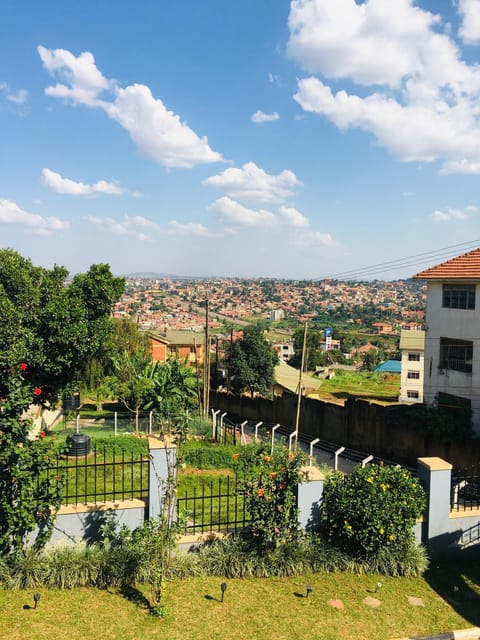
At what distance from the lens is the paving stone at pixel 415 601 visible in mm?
7423

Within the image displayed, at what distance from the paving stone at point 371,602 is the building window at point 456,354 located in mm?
15513

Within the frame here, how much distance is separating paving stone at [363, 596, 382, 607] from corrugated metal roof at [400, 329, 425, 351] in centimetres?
3660

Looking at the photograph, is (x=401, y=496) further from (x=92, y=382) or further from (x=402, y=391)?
(x=402, y=391)

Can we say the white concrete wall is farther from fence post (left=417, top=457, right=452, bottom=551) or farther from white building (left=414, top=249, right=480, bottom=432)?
fence post (left=417, top=457, right=452, bottom=551)

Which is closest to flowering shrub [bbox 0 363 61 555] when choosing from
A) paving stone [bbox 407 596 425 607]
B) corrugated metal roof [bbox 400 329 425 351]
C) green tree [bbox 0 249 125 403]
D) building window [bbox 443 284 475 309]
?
paving stone [bbox 407 596 425 607]

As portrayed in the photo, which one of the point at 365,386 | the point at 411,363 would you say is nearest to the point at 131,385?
the point at 365,386

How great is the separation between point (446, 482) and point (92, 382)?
2450 cm

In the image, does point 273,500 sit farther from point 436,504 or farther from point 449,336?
point 449,336

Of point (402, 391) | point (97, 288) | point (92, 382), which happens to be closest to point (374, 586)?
point (97, 288)

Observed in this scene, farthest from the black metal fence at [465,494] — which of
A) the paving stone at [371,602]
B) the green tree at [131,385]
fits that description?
the green tree at [131,385]

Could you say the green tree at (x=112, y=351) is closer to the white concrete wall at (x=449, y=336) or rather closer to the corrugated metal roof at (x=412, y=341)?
the white concrete wall at (x=449, y=336)

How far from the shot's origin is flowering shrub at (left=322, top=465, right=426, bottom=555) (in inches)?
320

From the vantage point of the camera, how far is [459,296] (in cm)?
2134

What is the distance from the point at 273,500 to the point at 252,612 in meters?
1.71
